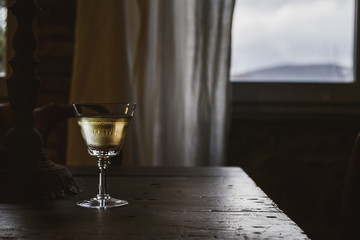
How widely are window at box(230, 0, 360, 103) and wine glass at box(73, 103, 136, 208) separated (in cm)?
152

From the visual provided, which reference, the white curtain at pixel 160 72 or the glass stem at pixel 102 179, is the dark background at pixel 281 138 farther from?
A: the glass stem at pixel 102 179

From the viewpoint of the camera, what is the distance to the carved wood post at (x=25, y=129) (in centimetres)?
93

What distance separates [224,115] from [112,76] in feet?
1.59

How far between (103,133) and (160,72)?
124cm

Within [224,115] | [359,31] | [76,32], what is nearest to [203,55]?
[224,115]

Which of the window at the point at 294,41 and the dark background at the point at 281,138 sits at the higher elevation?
the window at the point at 294,41

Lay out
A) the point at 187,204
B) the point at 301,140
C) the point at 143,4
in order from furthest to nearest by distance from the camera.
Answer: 1. the point at 301,140
2. the point at 143,4
3. the point at 187,204

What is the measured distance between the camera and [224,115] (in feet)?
6.86

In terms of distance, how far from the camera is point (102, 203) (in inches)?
33.7

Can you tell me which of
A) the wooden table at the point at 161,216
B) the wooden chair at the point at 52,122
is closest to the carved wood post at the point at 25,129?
the wooden table at the point at 161,216

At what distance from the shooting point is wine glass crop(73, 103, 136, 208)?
0.85 meters

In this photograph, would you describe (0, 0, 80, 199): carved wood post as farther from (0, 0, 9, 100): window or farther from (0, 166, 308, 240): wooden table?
(0, 0, 9, 100): window

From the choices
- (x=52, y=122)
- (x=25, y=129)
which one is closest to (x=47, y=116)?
(x=52, y=122)

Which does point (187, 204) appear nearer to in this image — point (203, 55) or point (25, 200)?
point (25, 200)
